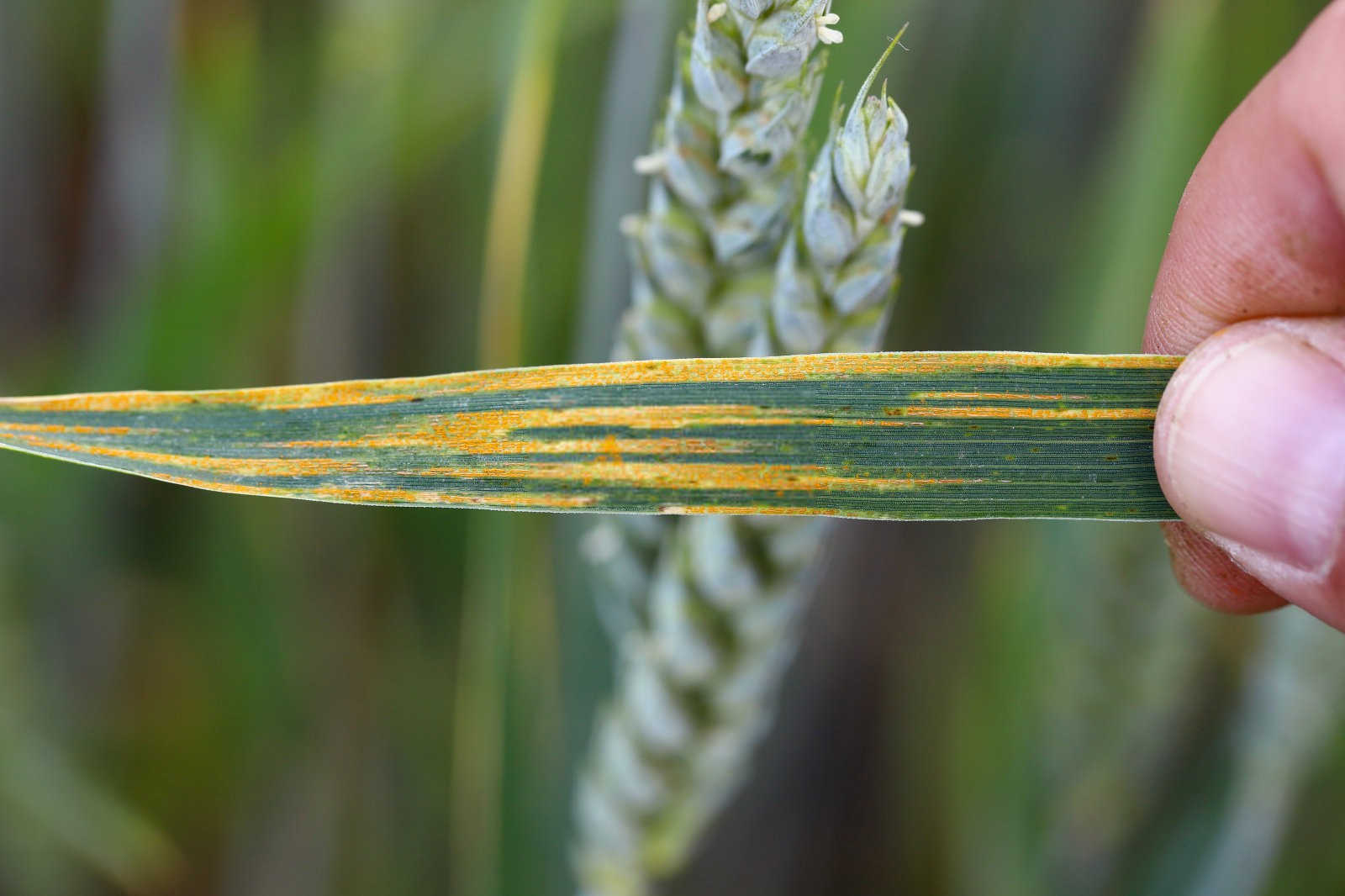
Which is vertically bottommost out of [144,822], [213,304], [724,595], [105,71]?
[144,822]

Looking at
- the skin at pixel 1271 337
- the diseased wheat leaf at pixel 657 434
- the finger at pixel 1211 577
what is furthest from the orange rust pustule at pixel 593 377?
the finger at pixel 1211 577

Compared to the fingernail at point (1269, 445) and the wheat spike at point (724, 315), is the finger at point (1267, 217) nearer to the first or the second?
the fingernail at point (1269, 445)

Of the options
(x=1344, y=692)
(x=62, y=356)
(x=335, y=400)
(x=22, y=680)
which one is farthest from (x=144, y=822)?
(x=1344, y=692)

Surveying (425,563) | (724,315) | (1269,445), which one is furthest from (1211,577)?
(425,563)

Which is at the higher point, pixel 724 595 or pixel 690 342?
pixel 690 342

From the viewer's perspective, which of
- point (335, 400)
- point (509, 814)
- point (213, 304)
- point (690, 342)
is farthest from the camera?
point (213, 304)

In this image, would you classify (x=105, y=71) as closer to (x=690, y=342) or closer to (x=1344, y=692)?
(x=690, y=342)
